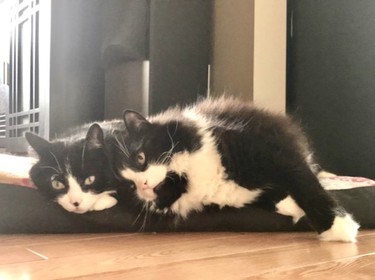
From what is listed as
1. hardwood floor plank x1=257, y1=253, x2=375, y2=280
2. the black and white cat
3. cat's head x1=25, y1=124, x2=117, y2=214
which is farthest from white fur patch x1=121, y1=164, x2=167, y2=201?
hardwood floor plank x1=257, y1=253, x2=375, y2=280

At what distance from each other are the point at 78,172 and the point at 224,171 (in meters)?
0.42

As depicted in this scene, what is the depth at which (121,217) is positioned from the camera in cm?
143

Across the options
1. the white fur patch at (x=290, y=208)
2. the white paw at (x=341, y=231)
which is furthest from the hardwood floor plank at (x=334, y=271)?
the white fur patch at (x=290, y=208)

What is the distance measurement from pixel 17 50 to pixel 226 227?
8.05 feet

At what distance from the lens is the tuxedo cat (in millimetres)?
1392

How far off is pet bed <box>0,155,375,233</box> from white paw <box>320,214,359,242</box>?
0.46 feet

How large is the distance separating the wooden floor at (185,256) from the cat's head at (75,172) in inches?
4.5

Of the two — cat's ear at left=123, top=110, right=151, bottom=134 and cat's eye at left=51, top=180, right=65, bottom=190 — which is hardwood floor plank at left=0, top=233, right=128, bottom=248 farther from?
cat's ear at left=123, top=110, right=151, bottom=134

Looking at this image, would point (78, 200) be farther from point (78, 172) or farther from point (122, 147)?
point (122, 147)

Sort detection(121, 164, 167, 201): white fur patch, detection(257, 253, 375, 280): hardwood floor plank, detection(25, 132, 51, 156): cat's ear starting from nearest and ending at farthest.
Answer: detection(257, 253, 375, 280): hardwood floor plank, detection(121, 164, 167, 201): white fur patch, detection(25, 132, 51, 156): cat's ear

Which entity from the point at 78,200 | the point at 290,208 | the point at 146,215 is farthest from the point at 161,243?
the point at 290,208

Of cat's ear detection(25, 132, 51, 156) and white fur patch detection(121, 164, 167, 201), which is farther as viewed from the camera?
cat's ear detection(25, 132, 51, 156)

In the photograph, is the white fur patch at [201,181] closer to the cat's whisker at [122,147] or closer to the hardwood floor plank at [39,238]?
the cat's whisker at [122,147]

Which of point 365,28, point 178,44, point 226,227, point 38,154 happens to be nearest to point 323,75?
point 365,28
